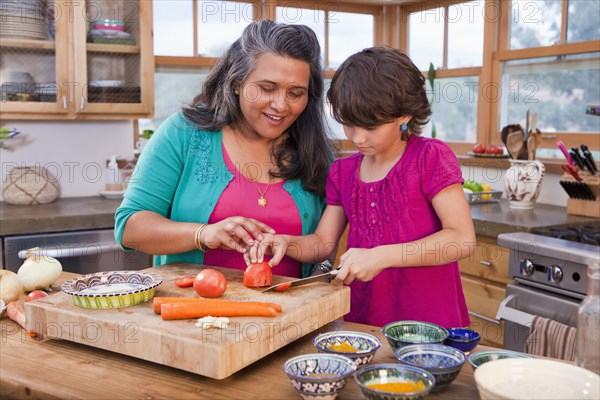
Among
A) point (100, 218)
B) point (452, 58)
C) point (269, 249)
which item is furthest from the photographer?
point (452, 58)

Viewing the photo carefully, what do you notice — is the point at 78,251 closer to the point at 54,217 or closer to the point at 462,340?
the point at 54,217

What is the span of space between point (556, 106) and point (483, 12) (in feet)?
2.71

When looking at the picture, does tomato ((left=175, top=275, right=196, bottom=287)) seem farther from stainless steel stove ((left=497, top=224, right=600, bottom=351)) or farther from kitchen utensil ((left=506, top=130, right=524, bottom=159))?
kitchen utensil ((left=506, top=130, right=524, bottom=159))

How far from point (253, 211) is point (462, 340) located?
827 millimetres

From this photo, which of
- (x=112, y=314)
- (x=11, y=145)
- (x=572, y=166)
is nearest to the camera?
(x=112, y=314)

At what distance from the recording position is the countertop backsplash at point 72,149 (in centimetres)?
346

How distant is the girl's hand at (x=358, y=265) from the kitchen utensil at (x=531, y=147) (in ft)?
6.57

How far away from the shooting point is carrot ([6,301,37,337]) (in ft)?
4.48

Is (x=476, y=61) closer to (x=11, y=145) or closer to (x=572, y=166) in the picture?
(x=572, y=166)

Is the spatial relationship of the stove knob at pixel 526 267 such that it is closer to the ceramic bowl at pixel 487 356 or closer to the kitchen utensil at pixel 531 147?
the kitchen utensil at pixel 531 147

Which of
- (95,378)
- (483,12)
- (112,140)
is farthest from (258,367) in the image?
(483,12)

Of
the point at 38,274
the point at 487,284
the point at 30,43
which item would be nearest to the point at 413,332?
the point at 38,274

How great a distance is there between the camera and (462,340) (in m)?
1.19

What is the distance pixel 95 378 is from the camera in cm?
111
